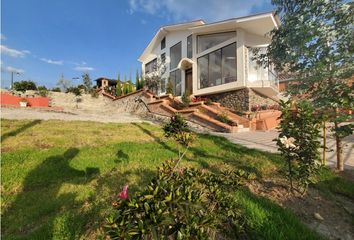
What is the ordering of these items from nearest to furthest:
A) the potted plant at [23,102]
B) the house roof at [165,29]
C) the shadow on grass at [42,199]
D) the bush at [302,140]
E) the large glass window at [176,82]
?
the shadow on grass at [42,199]
the bush at [302,140]
the potted plant at [23,102]
the house roof at [165,29]
the large glass window at [176,82]

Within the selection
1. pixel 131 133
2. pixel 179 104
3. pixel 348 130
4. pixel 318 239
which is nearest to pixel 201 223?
pixel 318 239

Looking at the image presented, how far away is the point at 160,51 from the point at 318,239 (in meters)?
26.5

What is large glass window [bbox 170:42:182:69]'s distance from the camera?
78.4 ft

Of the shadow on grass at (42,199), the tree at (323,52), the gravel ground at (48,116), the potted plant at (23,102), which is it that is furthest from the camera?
the potted plant at (23,102)

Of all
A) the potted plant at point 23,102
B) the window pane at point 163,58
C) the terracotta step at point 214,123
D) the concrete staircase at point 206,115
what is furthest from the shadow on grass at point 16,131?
the window pane at point 163,58

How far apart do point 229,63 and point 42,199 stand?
16191 millimetres

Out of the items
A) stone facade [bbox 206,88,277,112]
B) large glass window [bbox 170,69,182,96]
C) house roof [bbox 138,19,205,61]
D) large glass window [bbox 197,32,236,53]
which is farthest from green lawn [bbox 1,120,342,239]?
house roof [bbox 138,19,205,61]

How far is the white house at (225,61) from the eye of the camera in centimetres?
1705

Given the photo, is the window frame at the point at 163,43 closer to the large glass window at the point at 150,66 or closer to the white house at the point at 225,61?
the large glass window at the point at 150,66

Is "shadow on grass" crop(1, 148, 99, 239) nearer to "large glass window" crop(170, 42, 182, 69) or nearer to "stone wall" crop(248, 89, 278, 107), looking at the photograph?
"stone wall" crop(248, 89, 278, 107)

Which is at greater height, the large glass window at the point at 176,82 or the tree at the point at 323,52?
the large glass window at the point at 176,82

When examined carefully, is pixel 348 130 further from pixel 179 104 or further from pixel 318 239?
pixel 179 104

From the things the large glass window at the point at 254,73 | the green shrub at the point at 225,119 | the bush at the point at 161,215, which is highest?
the large glass window at the point at 254,73

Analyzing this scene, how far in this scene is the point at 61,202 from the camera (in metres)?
4.19
